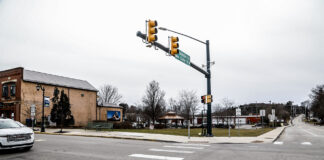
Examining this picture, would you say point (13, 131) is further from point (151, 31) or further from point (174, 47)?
point (174, 47)

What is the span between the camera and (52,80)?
1660 inches

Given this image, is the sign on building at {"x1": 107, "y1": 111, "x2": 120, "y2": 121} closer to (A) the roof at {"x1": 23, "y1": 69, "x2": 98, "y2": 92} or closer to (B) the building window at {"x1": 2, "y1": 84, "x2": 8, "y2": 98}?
(A) the roof at {"x1": 23, "y1": 69, "x2": 98, "y2": 92}

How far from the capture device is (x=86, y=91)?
48156mm

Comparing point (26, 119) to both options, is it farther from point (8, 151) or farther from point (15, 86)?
point (8, 151)

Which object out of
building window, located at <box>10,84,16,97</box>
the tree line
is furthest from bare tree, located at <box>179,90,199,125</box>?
building window, located at <box>10,84,16,97</box>

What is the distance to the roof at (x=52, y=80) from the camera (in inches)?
1503

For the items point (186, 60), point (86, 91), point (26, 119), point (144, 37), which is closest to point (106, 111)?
point (86, 91)

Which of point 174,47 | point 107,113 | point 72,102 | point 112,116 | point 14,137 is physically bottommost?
point 112,116

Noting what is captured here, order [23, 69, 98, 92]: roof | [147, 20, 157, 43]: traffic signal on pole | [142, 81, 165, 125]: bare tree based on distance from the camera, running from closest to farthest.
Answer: [147, 20, 157, 43]: traffic signal on pole < [23, 69, 98, 92]: roof < [142, 81, 165, 125]: bare tree

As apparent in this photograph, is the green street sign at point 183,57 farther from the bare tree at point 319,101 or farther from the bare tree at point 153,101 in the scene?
the bare tree at point 319,101

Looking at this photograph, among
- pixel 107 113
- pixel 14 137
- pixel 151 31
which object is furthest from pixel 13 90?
pixel 151 31

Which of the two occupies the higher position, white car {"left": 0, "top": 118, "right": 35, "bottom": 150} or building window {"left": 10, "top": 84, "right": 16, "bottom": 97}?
building window {"left": 10, "top": 84, "right": 16, "bottom": 97}

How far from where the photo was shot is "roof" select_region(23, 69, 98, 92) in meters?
38.2

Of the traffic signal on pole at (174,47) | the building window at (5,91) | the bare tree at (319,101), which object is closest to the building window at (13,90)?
the building window at (5,91)
